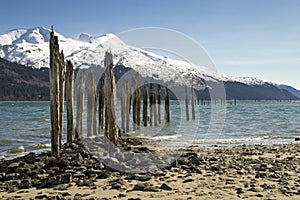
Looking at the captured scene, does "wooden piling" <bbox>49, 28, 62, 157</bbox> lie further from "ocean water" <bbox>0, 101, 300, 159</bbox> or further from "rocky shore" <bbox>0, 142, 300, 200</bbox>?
"ocean water" <bbox>0, 101, 300, 159</bbox>

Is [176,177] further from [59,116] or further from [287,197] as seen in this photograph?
[59,116]

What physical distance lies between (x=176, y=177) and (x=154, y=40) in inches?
292

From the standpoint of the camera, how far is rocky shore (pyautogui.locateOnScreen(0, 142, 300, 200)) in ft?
28.5

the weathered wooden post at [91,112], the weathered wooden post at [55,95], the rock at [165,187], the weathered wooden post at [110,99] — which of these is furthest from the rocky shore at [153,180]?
the weathered wooden post at [91,112]

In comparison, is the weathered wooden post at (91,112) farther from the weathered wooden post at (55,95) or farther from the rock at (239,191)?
the rock at (239,191)

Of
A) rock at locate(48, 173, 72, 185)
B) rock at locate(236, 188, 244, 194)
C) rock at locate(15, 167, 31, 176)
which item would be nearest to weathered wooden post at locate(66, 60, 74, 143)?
rock at locate(15, 167, 31, 176)

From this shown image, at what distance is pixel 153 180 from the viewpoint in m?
10.0

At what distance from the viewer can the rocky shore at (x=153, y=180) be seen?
867cm

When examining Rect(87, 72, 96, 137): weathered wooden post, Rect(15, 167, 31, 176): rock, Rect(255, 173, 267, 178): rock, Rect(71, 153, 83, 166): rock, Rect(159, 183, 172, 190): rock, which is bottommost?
Rect(255, 173, 267, 178): rock

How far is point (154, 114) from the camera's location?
36375mm

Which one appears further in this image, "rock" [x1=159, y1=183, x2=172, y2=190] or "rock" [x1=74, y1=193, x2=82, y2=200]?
"rock" [x1=159, y1=183, x2=172, y2=190]

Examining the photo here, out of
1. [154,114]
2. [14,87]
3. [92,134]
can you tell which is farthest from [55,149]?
[14,87]

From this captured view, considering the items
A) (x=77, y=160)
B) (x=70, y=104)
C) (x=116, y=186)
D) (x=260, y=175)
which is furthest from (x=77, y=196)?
(x=70, y=104)

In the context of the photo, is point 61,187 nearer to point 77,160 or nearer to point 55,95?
point 77,160
